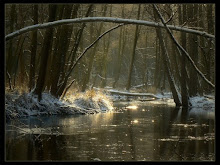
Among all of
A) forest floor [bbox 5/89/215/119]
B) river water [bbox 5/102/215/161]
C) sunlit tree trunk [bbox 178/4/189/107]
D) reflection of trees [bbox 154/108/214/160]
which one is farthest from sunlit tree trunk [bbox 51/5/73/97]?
sunlit tree trunk [bbox 178/4/189/107]

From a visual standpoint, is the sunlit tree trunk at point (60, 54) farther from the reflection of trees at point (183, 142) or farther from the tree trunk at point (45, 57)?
the reflection of trees at point (183, 142)

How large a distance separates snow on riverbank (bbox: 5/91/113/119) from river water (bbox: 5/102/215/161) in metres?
0.81

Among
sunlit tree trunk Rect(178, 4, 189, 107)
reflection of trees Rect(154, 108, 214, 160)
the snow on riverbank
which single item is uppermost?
→ sunlit tree trunk Rect(178, 4, 189, 107)

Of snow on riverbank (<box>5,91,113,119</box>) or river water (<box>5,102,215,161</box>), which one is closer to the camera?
river water (<box>5,102,215,161</box>)

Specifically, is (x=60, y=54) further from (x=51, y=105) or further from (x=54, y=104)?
(x=51, y=105)

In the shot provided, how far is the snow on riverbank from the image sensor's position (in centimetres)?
1333

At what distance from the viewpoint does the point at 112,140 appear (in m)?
9.03

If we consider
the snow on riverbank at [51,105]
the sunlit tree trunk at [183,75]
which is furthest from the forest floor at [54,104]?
the sunlit tree trunk at [183,75]

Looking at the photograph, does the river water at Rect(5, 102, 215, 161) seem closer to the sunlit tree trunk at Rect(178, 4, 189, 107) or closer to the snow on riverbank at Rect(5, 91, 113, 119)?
the snow on riverbank at Rect(5, 91, 113, 119)

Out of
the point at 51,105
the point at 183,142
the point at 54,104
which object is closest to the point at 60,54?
the point at 54,104

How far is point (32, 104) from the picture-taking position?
14148 millimetres

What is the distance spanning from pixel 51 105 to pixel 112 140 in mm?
6300

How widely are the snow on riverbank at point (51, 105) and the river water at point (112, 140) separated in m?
0.81

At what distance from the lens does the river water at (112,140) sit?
24.4 feet
